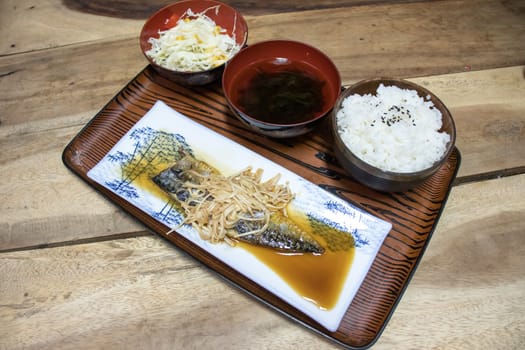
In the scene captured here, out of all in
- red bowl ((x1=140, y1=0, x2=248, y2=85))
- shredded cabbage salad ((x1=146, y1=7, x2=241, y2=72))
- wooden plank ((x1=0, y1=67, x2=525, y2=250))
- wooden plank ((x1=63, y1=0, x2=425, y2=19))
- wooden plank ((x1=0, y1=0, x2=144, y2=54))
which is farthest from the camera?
wooden plank ((x1=63, y1=0, x2=425, y2=19))

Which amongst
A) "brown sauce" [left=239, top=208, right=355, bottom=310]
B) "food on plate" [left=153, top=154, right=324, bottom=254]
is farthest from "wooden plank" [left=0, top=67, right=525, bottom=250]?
"brown sauce" [left=239, top=208, right=355, bottom=310]

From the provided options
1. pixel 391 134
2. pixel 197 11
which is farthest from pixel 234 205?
pixel 197 11

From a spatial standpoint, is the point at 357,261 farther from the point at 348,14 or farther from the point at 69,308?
the point at 348,14

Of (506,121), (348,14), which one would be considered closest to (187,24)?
(348,14)

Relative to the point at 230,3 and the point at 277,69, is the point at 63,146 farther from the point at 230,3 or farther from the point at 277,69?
the point at 230,3

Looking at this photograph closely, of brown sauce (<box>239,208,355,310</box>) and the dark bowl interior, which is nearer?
brown sauce (<box>239,208,355,310</box>)

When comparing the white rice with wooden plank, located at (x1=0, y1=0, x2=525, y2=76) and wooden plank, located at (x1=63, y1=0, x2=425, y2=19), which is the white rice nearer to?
wooden plank, located at (x1=0, y1=0, x2=525, y2=76)
